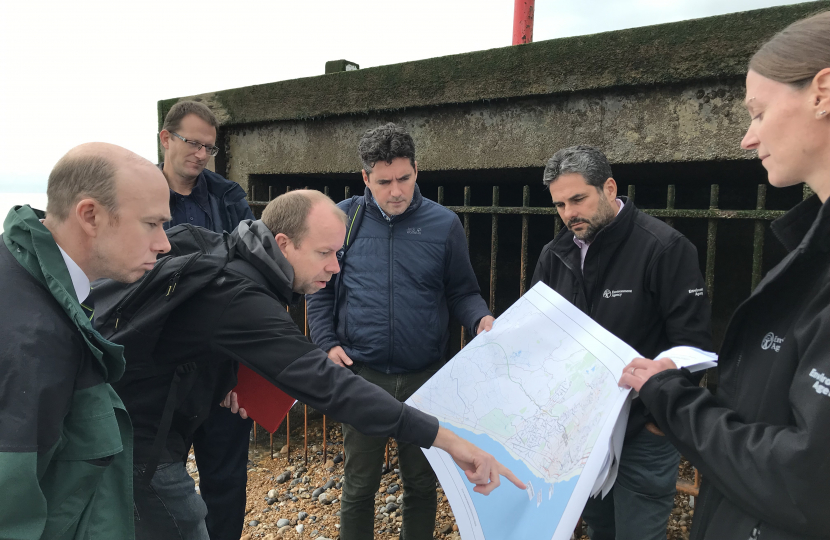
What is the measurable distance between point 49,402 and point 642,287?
1970 millimetres

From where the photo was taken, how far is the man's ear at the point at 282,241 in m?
2.00

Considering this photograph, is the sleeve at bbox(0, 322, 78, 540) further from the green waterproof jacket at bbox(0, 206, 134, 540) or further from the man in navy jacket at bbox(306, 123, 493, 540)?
the man in navy jacket at bbox(306, 123, 493, 540)

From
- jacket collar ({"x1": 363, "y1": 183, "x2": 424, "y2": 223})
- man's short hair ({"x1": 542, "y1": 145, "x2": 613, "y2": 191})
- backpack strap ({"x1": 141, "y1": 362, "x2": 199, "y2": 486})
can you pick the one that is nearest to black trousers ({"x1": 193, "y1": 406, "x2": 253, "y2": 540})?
backpack strap ({"x1": 141, "y1": 362, "x2": 199, "y2": 486})

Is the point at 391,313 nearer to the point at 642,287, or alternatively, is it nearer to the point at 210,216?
the point at 642,287

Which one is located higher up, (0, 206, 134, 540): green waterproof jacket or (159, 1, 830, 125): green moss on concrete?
(159, 1, 830, 125): green moss on concrete

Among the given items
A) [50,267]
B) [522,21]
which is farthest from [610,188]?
[522,21]

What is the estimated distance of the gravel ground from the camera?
11.1 ft

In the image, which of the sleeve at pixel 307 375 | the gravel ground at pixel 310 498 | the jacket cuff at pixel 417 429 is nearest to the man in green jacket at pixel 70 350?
the sleeve at pixel 307 375

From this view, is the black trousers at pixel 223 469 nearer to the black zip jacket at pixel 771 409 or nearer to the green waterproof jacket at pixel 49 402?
the green waterproof jacket at pixel 49 402

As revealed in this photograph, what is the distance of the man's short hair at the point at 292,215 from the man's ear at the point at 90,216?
0.71 m

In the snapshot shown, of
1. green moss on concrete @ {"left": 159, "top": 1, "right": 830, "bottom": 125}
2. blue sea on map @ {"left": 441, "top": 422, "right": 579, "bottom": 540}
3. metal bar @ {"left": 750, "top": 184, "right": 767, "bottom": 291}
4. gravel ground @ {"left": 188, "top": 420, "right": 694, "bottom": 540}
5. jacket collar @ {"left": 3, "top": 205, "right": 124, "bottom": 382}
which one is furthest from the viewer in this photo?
gravel ground @ {"left": 188, "top": 420, "right": 694, "bottom": 540}

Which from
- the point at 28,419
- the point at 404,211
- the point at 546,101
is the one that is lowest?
the point at 28,419

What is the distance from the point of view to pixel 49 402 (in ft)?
3.57

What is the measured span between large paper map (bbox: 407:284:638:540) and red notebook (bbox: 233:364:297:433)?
24.2 inches
